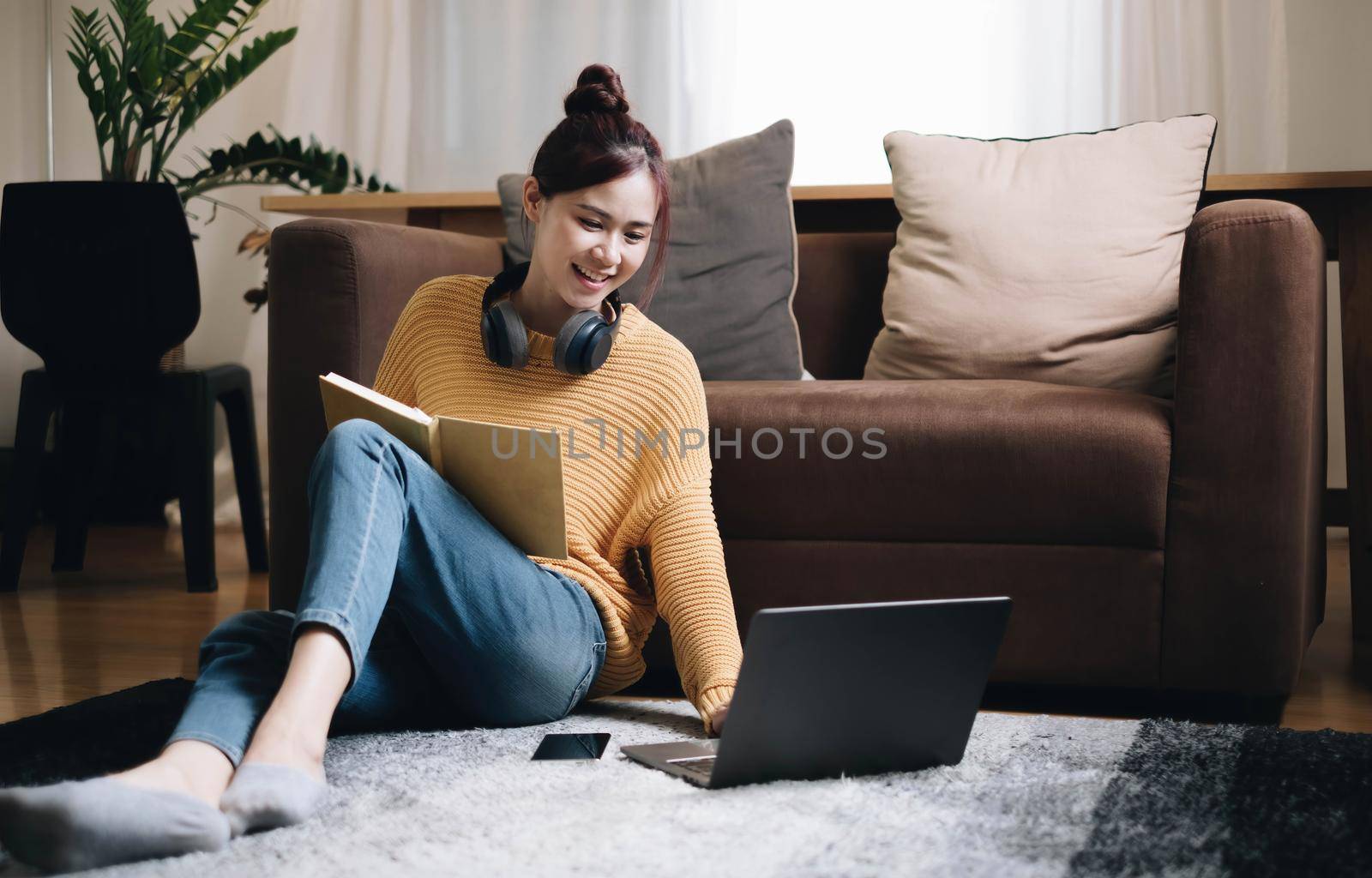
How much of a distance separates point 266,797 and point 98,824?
0.43 feet

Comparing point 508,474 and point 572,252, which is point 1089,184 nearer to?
point 572,252

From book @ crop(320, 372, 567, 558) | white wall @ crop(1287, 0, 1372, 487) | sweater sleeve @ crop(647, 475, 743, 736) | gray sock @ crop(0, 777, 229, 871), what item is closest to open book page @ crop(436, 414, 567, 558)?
book @ crop(320, 372, 567, 558)

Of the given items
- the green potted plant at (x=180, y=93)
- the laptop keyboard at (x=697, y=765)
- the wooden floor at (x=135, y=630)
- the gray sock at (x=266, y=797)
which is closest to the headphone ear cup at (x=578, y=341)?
the laptop keyboard at (x=697, y=765)

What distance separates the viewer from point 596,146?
4.63ft

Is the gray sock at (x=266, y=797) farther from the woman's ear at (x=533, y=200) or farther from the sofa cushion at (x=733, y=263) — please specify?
the sofa cushion at (x=733, y=263)

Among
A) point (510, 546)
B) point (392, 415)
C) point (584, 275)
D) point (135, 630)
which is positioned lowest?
point (135, 630)

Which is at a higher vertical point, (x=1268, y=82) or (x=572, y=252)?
(x=1268, y=82)

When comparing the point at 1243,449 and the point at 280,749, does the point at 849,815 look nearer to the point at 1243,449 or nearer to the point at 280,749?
the point at 280,749

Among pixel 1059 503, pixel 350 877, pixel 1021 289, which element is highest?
pixel 1021 289

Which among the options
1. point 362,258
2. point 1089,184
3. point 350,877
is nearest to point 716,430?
point 362,258

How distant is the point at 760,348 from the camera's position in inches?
82.6

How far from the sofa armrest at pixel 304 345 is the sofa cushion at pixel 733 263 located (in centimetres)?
49

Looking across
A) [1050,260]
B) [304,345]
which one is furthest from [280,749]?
[1050,260]

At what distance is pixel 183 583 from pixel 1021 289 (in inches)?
68.4
